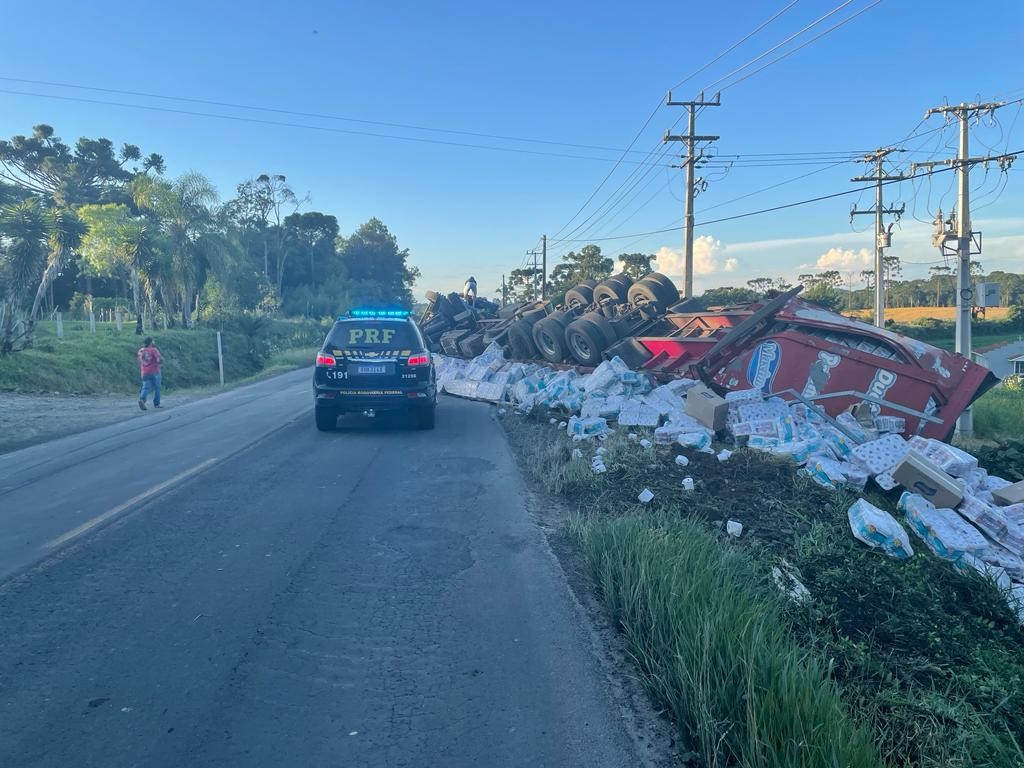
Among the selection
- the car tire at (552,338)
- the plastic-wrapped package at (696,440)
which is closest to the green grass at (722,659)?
the plastic-wrapped package at (696,440)

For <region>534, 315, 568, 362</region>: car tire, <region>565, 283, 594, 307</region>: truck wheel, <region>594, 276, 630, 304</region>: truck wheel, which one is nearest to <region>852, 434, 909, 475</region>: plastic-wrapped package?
<region>534, 315, 568, 362</region>: car tire

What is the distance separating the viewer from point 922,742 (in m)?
3.41

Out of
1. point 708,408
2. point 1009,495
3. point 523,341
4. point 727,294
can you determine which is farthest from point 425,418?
point 727,294

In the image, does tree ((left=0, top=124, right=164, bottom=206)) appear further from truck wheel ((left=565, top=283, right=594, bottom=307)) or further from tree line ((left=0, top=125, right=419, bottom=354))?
truck wheel ((left=565, top=283, right=594, bottom=307))

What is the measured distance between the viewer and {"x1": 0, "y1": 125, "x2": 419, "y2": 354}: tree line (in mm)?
23875

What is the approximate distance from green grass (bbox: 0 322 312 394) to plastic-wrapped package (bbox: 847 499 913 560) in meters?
21.0

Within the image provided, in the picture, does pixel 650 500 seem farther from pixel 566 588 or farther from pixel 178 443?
pixel 178 443

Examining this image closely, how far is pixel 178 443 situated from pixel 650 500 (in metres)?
7.98

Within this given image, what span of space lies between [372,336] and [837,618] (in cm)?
885

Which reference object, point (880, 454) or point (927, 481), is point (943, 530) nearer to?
point (927, 481)

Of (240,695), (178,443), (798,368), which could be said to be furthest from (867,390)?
(178,443)

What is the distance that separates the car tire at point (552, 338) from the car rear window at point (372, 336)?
567 centimetres

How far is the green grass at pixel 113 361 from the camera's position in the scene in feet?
69.4

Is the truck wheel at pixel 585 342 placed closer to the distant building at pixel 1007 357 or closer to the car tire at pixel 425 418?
the car tire at pixel 425 418
